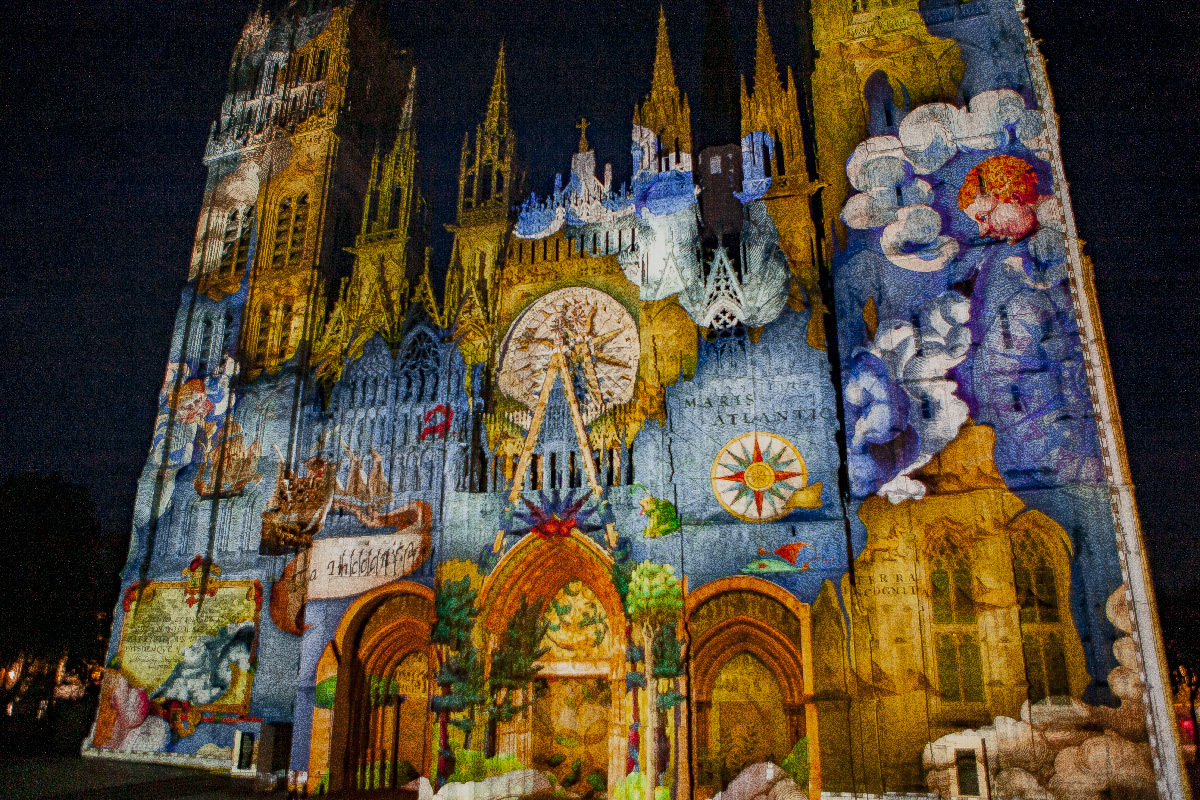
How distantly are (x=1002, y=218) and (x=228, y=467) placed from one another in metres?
19.1

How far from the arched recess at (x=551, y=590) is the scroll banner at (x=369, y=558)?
2.20 metres

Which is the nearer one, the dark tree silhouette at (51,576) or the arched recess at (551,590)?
the arched recess at (551,590)

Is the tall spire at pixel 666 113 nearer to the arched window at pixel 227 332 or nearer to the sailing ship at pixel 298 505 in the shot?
the sailing ship at pixel 298 505

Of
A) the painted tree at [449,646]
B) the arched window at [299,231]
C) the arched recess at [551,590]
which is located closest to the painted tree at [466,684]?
the painted tree at [449,646]

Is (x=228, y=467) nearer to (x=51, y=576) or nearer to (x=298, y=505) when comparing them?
(x=298, y=505)

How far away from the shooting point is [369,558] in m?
17.4

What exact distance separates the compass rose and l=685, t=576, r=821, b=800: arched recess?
1412 mm

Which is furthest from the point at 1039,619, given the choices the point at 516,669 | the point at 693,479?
the point at 516,669

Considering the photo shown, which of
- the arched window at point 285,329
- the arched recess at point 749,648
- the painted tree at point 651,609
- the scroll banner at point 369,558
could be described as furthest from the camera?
the arched window at point 285,329

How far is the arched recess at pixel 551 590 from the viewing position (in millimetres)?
15219

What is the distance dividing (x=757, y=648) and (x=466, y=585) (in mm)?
6173

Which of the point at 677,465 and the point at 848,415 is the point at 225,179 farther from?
the point at 848,415

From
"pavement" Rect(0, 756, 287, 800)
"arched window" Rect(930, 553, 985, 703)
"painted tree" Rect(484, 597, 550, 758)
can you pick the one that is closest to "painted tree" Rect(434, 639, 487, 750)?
"painted tree" Rect(484, 597, 550, 758)

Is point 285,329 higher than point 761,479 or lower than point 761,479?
higher
